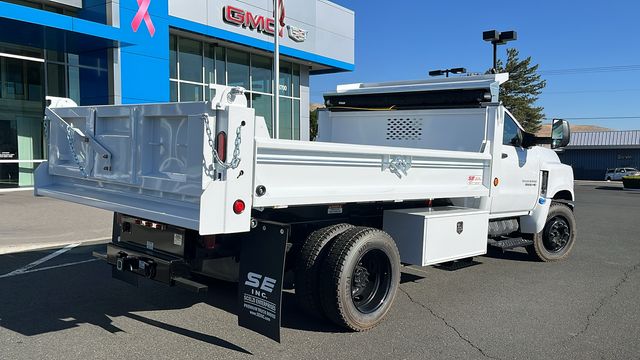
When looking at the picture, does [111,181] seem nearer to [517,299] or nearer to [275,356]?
[275,356]

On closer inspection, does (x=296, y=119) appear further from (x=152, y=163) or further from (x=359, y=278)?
(x=152, y=163)

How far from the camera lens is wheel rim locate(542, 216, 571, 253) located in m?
7.86

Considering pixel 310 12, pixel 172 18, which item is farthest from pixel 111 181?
pixel 310 12

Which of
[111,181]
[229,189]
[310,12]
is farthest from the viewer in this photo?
[310,12]

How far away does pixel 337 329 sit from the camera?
463 cm

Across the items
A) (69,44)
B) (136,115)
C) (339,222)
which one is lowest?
(339,222)

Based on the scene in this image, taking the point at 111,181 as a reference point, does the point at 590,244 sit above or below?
below

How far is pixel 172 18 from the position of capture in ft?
58.4

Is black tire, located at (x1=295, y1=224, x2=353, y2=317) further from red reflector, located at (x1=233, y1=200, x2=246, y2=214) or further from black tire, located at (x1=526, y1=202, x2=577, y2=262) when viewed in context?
black tire, located at (x1=526, y1=202, x2=577, y2=262)

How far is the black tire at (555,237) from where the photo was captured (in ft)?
25.3

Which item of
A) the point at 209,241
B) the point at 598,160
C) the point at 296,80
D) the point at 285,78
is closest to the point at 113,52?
the point at 285,78

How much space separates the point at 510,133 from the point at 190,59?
15808 millimetres

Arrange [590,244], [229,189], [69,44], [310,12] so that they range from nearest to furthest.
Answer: [229,189] < [590,244] < [69,44] < [310,12]

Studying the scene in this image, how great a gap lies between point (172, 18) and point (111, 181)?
583 inches
